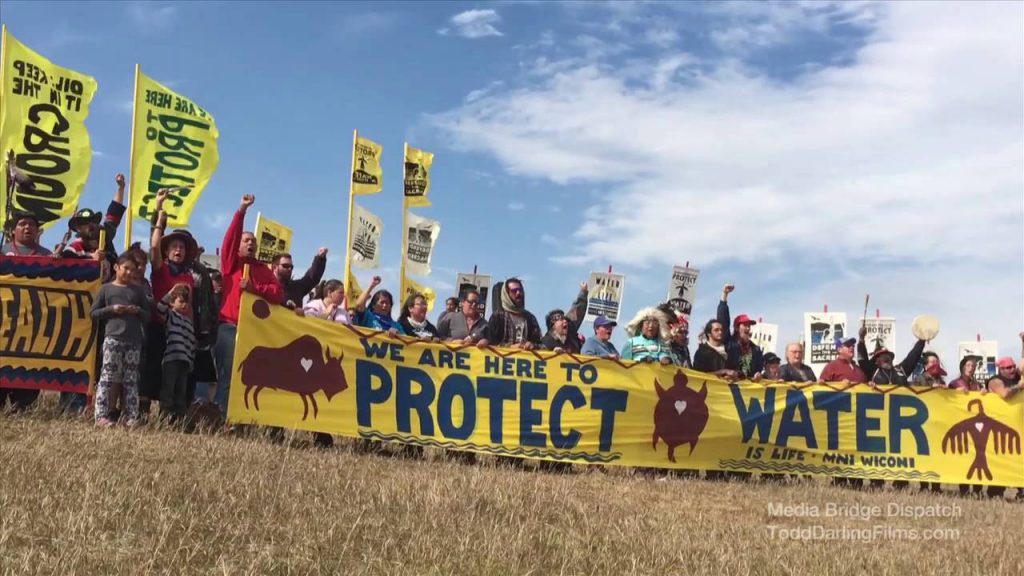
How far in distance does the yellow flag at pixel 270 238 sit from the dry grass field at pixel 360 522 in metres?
8.28

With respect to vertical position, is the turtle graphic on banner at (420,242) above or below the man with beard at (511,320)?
above

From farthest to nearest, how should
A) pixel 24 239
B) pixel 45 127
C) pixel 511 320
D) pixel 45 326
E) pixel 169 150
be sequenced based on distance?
1. pixel 169 150
2. pixel 45 127
3. pixel 511 320
4. pixel 24 239
5. pixel 45 326

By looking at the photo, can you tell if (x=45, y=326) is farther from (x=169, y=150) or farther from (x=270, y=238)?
(x=270, y=238)

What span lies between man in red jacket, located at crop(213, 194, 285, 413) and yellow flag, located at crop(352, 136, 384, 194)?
29.3 feet

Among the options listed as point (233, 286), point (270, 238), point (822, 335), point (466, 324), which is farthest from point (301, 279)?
point (822, 335)

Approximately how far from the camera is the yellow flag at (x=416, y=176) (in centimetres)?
1958

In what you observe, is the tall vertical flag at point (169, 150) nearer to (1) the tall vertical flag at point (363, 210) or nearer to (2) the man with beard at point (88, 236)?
(2) the man with beard at point (88, 236)

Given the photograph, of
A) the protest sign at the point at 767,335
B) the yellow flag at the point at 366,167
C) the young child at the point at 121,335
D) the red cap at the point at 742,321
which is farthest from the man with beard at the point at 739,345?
the protest sign at the point at 767,335

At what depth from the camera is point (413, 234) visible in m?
19.2

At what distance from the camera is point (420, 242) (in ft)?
63.1

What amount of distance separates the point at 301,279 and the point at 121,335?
→ 2.19 m

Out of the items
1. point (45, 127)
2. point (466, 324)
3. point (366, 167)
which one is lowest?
point (466, 324)

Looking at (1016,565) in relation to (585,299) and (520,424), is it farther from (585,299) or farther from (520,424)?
(585,299)

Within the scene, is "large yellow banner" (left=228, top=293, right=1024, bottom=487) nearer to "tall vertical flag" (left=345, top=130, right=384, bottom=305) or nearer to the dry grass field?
the dry grass field
